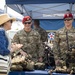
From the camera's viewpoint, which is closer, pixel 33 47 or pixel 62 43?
pixel 62 43

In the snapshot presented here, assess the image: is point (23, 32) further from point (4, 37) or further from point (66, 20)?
point (4, 37)

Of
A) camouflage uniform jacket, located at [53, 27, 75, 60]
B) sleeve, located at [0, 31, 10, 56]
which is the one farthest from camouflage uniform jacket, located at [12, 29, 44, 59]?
sleeve, located at [0, 31, 10, 56]

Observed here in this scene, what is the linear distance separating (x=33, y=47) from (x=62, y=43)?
71 cm

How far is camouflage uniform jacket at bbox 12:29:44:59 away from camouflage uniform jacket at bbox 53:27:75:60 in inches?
19.5

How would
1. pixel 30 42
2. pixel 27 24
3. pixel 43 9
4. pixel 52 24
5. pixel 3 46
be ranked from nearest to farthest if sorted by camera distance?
pixel 3 46 → pixel 27 24 → pixel 30 42 → pixel 43 9 → pixel 52 24

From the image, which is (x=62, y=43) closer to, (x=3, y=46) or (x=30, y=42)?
(x=30, y=42)

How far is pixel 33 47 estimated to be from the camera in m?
5.33

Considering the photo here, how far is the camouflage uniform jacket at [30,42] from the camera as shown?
5.27 m

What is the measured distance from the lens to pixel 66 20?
15.7 ft

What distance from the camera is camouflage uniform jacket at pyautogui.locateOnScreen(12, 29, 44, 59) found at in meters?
5.27

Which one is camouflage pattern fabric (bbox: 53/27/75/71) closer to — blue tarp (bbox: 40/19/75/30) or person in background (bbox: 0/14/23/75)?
person in background (bbox: 0/14/23/75)

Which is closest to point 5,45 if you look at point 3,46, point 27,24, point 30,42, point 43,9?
point 3,46

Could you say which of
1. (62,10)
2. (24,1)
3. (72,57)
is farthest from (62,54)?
(62,10)

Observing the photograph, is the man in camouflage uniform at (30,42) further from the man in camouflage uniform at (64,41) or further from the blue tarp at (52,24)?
the blue tarp at (52,24)
